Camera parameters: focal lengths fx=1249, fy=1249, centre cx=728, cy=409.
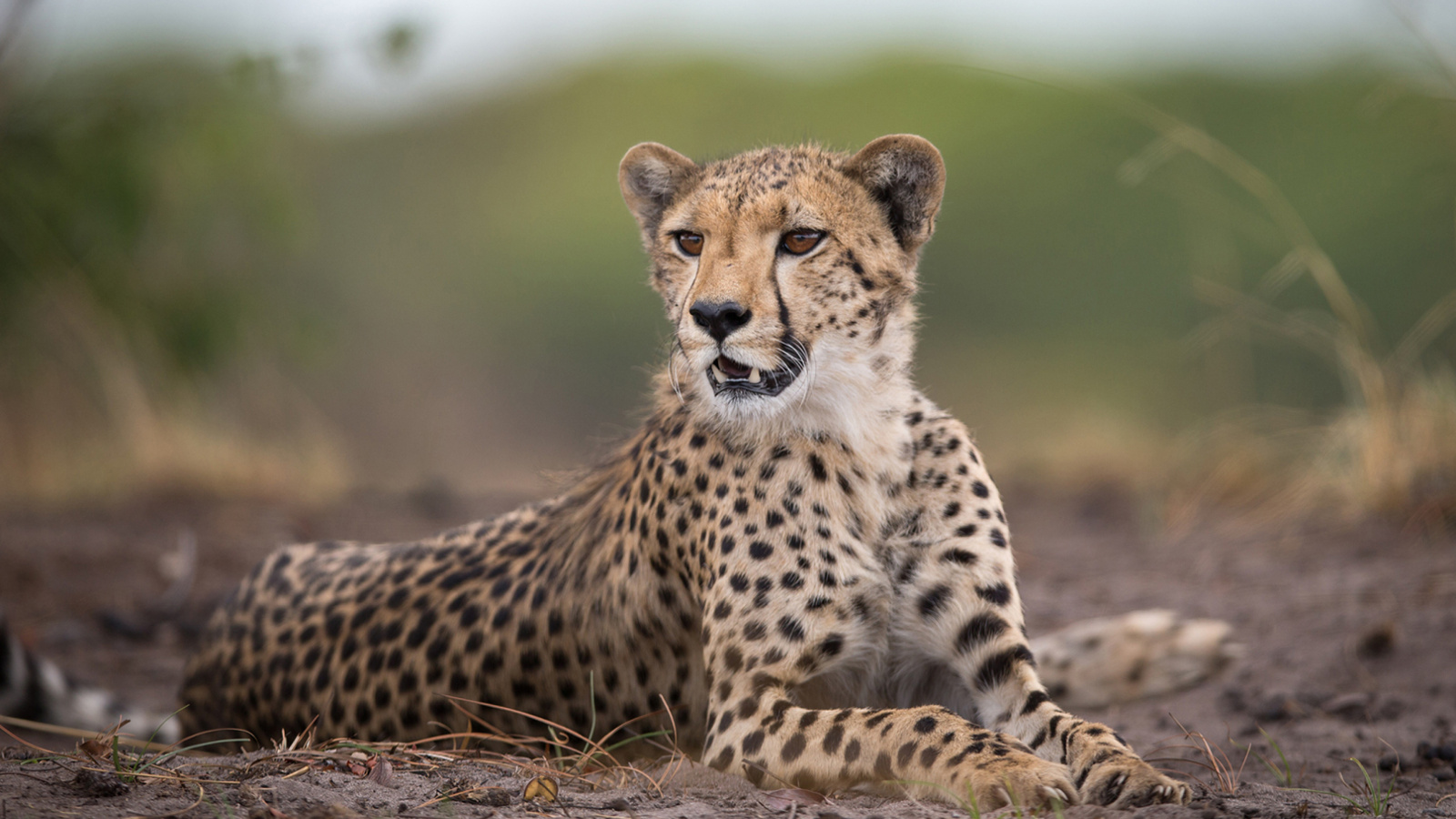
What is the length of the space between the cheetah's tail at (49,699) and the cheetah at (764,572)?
1.68ft

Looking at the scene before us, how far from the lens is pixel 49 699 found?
11.1 feet

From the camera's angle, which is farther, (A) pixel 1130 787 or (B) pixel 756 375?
(B) pixel 756 375

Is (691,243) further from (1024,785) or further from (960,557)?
(1024,785)

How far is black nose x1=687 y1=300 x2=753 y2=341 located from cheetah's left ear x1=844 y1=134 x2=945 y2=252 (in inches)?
23.0

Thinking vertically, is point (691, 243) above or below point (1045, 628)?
above

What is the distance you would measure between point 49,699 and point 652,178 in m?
2.16

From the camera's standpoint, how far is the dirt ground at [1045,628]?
2.03 metres

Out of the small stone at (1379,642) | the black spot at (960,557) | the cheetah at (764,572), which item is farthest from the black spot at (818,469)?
the small stone at (1379,642)

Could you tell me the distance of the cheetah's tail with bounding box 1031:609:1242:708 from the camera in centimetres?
343

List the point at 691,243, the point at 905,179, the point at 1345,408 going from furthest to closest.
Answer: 1. the point at 1345,408
2. the point at 905,179
3. the point at 691,243

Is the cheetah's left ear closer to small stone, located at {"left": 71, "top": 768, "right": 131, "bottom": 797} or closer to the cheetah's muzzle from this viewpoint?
the cheetah's muzzle

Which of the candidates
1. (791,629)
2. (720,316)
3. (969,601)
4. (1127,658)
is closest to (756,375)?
(720,316)

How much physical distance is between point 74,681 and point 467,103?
13846 mm

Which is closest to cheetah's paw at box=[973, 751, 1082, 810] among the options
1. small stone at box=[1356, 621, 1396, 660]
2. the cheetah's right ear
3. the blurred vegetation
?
the cheetah's right ear
